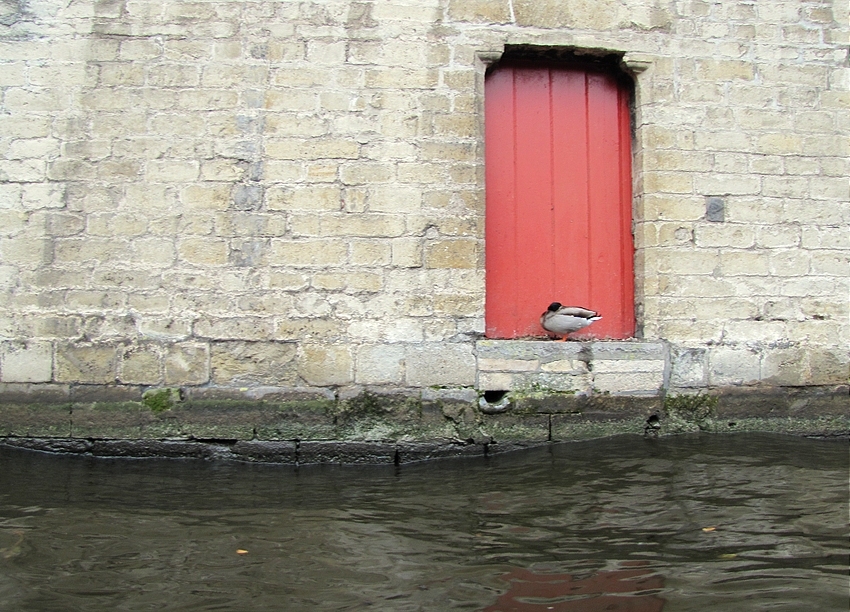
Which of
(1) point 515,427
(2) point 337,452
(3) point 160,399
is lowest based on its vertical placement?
(2) point 337,452

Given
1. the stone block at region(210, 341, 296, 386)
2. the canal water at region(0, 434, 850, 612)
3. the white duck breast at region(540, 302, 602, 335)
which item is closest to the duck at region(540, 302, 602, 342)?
the white duck breast at region(540, 302, 602, 335)

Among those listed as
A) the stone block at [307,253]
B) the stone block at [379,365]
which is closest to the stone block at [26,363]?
the stone block at [307,253]

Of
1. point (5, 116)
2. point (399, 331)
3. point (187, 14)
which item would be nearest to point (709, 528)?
point (399, 331)

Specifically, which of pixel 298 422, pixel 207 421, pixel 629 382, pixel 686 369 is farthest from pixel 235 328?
pixel 686 369

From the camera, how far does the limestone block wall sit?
163 inches

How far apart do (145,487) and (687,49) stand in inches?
167

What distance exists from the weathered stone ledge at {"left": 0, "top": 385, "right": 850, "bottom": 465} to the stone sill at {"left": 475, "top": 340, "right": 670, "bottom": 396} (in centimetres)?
6

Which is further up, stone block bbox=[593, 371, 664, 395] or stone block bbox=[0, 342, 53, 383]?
stone block bbox=[0, 342, 53, 383]

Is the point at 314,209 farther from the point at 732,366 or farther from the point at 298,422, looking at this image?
the point at 732,366

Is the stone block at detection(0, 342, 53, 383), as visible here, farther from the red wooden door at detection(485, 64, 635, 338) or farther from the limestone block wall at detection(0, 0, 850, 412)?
the red wooden door at detection(485, 64, 635, 338)

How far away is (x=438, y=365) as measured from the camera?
4160 mm

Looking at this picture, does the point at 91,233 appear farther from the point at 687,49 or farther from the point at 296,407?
the point at 687,49

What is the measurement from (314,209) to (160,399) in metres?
1.48

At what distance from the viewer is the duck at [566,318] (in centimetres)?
418
